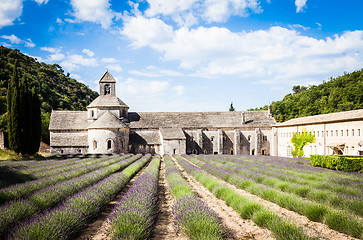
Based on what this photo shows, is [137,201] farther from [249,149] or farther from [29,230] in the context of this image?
[249,149]

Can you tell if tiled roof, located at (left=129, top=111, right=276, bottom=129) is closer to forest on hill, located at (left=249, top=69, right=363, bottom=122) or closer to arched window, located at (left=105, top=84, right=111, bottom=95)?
arched window, located at (left=105, top=84, right=111, bottom=95)

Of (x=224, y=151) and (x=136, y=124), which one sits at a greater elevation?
(x=136, y=124)

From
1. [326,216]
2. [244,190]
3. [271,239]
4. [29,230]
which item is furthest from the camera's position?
[244,190]

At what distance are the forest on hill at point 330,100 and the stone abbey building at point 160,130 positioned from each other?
64.2ft

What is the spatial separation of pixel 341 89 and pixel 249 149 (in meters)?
29.2

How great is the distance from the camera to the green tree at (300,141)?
29.5 m

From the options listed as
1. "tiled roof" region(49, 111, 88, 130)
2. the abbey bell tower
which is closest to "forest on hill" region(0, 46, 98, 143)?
"tiled roof" region(49, 111, 88, 130)

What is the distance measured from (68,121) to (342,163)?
3424 centimetres

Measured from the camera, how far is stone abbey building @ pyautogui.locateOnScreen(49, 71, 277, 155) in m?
35.2

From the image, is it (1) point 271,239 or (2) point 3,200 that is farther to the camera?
(2) point 3,200

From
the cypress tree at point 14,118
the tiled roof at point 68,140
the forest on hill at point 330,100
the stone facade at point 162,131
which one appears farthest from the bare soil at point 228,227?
the forest on hill at point 330,100

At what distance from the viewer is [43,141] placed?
1784 inches

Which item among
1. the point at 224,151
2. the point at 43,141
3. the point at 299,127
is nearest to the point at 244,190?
the point at 299,127

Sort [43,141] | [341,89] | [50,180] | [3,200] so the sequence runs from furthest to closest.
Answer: [341,89] < [43,141] < [50,180] < [3,200]
